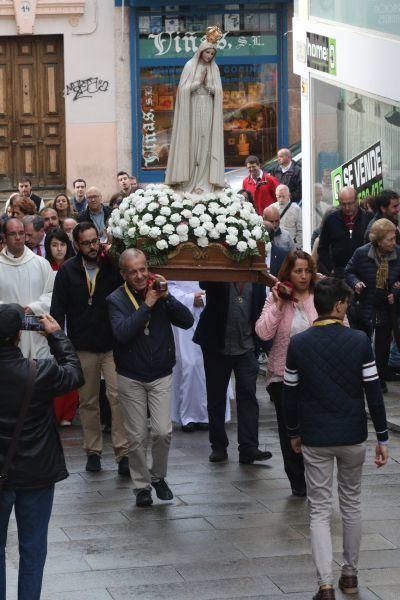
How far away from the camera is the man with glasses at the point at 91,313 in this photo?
10953mm

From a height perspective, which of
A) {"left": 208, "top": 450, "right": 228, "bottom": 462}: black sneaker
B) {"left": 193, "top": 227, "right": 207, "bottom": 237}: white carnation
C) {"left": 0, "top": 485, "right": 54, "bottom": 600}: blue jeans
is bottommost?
{"left": 208, "top": 450, "right": 228, "bottom": 462}: black sneaker

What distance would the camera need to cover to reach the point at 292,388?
26.2ft

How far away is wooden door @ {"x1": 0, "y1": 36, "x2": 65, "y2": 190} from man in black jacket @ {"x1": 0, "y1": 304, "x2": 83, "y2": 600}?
2201 centimetres

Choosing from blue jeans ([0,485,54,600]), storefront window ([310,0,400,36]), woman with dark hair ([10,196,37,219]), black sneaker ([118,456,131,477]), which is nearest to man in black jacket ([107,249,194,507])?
black sneaker ([118,456,131,477])

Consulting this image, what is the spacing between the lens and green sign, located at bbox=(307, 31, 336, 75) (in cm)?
1886

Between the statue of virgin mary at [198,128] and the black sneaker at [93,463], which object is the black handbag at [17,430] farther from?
the statue of virgin mary at [198,128]

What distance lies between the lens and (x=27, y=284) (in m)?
11.7

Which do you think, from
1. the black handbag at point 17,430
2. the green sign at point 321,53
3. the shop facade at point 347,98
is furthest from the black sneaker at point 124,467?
the green sign at point 321,53

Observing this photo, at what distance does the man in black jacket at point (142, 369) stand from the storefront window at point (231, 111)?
61.7 ft

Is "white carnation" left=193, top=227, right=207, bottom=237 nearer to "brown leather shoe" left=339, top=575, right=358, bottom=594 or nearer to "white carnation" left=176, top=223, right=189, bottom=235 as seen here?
"white carnation" left=176, top=223, right=189, bottom=235

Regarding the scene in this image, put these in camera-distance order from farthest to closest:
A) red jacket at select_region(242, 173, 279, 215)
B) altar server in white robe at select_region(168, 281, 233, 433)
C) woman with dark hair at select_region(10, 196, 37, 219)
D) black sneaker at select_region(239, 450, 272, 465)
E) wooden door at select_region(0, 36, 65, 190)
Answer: wooden door at select_region(0, 36, 65, 190)
red jacket at select_region(242, 173, 279, 215)
woman with dark hair at select_region(10, 196, 37, 219)
altar server in white robe at select_region(168, 281, 233, 433)
black sneaker at select_region(239, 450, 272, 465)

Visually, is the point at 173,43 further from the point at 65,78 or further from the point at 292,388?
the point at 292,388

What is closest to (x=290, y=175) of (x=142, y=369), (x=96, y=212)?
(x=96, y=212)

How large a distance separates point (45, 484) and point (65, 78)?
2210 cm
